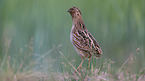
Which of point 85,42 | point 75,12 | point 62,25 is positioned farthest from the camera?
point 62,25

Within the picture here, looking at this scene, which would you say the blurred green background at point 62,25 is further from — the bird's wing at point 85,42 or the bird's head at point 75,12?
the bird's wing at point 85,42

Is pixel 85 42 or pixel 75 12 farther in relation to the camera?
pixel 75 12

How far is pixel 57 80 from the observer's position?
3.79m

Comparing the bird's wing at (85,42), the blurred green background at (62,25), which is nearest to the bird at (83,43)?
the bird's wing at (85,42)

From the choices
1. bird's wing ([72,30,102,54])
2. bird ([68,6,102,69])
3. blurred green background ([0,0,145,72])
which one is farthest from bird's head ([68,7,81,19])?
blurred green background ([0,0,145,72])

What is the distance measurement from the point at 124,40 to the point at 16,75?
248 cm

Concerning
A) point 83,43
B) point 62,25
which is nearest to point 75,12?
point 83,43

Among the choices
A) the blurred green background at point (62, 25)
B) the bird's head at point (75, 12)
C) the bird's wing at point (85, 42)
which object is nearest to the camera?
the bird's wing at point (85, 42)

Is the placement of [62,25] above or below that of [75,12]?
below

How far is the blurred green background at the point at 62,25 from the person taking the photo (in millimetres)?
5840

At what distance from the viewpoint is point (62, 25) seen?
6.36 m

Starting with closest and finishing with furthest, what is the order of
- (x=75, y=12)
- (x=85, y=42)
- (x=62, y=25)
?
(x=85, y=42), (x=75, y=12), (x=62, y=25)

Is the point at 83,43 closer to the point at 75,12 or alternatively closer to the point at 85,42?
the point at 85,42

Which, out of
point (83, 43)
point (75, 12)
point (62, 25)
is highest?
point (75, 12)
